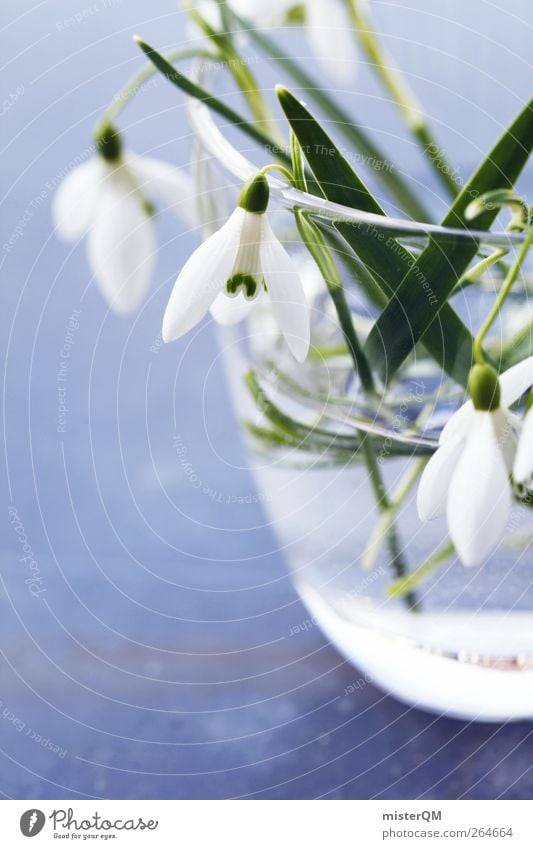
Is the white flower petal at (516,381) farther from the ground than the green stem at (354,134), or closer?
closer

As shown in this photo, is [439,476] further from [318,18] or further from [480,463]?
[318,18]

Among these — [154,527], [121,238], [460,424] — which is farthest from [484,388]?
[154,527]

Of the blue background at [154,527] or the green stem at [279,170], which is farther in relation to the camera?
the blue background at [154,527]

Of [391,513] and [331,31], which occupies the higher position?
[331,31]

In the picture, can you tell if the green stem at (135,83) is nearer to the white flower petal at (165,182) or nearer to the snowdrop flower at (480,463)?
the white flower petal at (165,182)
